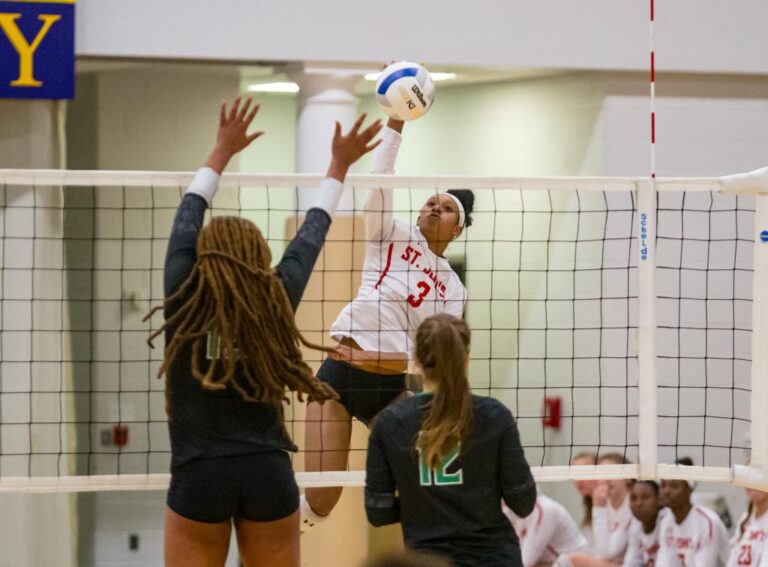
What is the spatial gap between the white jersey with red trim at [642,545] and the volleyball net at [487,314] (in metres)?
0.38

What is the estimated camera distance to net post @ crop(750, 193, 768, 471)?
4.68 m

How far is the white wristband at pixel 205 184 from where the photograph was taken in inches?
147

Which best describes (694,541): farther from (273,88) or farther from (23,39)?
(23,39)

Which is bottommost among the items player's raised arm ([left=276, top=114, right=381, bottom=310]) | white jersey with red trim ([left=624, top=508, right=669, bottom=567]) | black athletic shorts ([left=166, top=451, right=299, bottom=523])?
white jersey with red trim ([left=624, top=508, right=669, bottom=567])

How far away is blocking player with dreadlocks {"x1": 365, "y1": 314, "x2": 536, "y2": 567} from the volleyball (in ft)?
4.75

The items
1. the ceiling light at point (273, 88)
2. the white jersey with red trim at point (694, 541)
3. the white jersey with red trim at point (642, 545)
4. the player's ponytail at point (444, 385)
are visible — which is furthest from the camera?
the ceiling light at point (273, 88)

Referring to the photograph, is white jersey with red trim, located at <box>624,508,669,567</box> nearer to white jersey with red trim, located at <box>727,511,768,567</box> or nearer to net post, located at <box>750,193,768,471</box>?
white jersey with red trim, located at <box>727,511,768,567</box>

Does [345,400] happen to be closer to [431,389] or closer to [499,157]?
[431,389]

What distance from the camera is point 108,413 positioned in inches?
293

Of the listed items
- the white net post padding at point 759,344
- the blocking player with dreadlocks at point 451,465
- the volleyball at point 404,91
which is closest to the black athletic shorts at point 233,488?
the blocking player with dreadlocks at point 451,465

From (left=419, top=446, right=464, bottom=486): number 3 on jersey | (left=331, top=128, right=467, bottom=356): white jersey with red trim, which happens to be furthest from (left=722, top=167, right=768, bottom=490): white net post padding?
(left=419, top=446, right=464, bottom=486): number 3 on jersey

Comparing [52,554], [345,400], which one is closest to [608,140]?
[345,400]

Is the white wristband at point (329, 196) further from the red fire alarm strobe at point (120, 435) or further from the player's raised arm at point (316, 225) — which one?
the red fire alarm strobe at point (120, 435)

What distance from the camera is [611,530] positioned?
6852 mm
